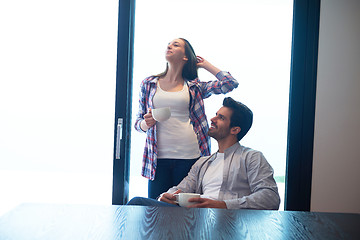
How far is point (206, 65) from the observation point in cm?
246

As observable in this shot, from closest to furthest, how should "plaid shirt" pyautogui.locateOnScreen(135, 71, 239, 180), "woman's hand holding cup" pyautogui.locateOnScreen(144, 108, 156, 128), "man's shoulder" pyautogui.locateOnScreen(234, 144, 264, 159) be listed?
"man's shoulder" pyautogui.locateOnScreen(234, 144, 264, 159), "woman's hand holding cup" pyautogui.locateOnScreen(144, 108, 156, 128), "plaid shirt" pyautogui.locateOnScreen(135, 71, 239, 180)

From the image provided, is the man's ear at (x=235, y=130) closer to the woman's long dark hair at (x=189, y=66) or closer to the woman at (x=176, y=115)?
the woman at (x=176, y=115)

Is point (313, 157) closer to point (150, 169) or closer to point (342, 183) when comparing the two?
point (342, 183)

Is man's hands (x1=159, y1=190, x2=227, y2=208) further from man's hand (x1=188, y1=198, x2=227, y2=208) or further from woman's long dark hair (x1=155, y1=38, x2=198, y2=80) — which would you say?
woman's long dark hair (x1=155, y1=38, x2=198, y2=80)

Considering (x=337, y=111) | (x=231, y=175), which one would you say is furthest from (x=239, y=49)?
(x=231, y=175)

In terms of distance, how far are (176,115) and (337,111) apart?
115 centimetres

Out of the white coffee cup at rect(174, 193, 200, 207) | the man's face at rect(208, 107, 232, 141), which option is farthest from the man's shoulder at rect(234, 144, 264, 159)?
the white coffee cup at rect(174, 193, 200, 207)

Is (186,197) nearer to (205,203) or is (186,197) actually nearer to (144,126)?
(205,203)

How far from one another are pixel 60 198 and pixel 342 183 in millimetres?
3238

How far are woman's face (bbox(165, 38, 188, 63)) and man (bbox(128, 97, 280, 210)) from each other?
56 cm

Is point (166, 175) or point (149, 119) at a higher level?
point (149, 119)

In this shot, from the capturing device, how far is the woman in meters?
2.36

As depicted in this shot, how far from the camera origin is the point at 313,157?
8.60 ft

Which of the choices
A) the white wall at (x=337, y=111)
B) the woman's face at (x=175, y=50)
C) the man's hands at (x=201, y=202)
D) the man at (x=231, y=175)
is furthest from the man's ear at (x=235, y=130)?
the white wall at (x=337, y=111)
